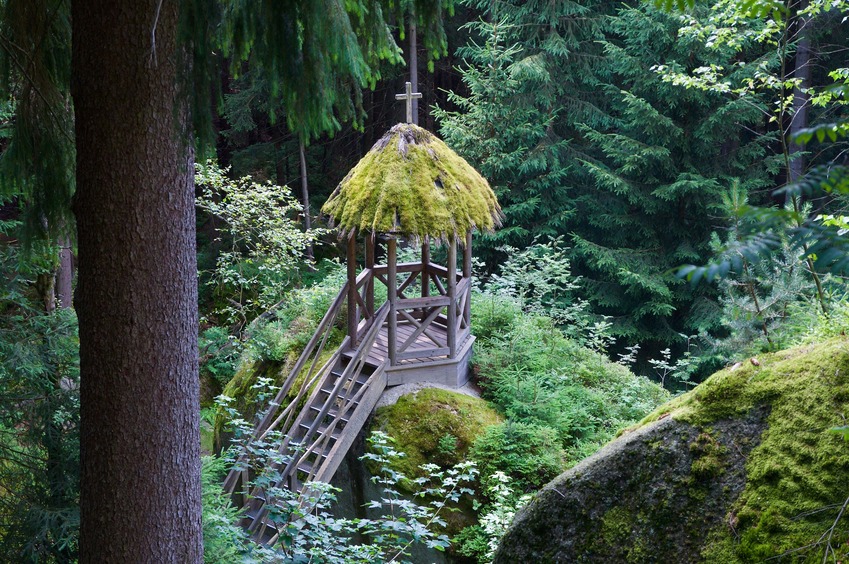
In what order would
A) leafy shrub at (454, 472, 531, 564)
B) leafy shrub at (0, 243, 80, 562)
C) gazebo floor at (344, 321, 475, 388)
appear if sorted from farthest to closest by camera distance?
gazebo floor at (344, 321, 475, 388)
leafy shrub at (454, 472, 531, 564)
leafy shrub at (0, 243, 80, 562)

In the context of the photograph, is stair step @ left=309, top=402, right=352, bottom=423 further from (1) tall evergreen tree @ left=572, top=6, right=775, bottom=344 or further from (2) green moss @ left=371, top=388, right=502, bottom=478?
(1) tall evergreen tree @ left=572, top=6, right=775, bottom=344

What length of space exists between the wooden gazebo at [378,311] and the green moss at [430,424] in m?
0.30

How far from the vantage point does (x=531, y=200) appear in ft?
49.4

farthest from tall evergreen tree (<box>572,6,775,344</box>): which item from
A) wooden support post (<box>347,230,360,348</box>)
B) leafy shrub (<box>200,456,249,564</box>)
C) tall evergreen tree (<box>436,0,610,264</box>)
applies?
leafy shrub (<box>200,456,249,564</box>)

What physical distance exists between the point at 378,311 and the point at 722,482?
19.4ft

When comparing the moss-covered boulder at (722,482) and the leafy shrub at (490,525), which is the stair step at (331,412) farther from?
the moss-covered boulder at (722,482)

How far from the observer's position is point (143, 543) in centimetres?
351

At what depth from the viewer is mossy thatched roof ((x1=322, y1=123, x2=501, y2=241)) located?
8000 millimetres

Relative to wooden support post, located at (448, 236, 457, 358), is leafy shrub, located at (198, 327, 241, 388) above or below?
below

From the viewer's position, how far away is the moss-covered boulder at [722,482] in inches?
121


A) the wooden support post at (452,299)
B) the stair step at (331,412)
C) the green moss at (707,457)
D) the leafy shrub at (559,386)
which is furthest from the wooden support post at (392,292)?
the green moss at (707,457)

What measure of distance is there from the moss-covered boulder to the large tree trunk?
1920 millimetres

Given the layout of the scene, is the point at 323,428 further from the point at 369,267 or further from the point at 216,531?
the point at 216,531

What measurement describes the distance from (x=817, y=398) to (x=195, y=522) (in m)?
3.19
